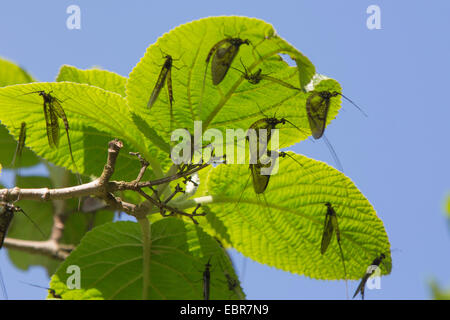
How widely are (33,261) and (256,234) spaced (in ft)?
8.73

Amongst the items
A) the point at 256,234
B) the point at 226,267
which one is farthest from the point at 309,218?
the point at 226,267

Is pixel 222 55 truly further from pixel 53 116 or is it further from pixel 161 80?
pixel 53 116

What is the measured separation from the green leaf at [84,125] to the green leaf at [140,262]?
1.15 feet

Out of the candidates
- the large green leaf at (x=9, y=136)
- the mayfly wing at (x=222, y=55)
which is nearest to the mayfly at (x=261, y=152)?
the mayfly wing at (x=222, y=55)

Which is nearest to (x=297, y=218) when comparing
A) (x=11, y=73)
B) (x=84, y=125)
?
(x=84, y=125)

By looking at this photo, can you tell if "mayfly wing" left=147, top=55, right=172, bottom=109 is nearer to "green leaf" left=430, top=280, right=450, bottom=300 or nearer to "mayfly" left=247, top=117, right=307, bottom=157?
"mayfly" left=247, top=117, right=307, bottom=157

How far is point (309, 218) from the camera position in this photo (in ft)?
9.72

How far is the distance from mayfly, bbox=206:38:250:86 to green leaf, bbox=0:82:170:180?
1.79 ft

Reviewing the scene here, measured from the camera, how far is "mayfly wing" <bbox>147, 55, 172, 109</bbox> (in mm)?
2420

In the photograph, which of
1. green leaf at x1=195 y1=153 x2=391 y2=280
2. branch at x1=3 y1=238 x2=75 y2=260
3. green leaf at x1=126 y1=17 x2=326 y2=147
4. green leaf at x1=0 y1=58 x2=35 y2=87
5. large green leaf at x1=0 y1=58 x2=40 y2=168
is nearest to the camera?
green leaf at x1=126 y1=17 x2=326 y2=147

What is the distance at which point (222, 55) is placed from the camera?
2.34 meters

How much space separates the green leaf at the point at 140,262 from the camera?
9.80ft

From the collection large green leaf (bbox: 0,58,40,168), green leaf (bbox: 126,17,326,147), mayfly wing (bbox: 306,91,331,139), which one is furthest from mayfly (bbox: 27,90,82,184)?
mayfly wing (bbox: 306,91,331,139)

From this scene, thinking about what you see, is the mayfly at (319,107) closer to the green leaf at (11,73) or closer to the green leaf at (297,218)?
the green leaf at (297,218)
